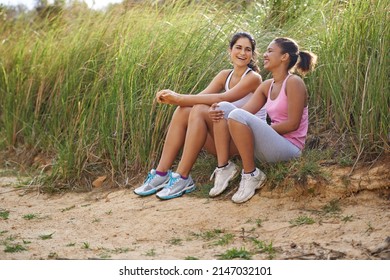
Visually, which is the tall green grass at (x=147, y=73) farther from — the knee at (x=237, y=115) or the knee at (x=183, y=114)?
the knee at (x=237, y=115)

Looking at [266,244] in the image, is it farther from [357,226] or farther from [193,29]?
[193,29]

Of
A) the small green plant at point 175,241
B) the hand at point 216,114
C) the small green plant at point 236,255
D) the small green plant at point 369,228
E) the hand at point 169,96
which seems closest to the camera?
the small green plant at point 236,255

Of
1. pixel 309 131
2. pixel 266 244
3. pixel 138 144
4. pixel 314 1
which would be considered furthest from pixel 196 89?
pixel 266 244

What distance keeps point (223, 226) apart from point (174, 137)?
93cm

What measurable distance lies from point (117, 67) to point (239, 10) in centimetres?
135

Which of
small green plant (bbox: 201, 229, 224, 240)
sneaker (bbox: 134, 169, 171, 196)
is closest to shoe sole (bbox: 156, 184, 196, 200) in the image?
sneaker (bbox: 134, 169, 171, 196)

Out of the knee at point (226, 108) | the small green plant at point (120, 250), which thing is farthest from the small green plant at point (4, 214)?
the knee at point (226, 108)

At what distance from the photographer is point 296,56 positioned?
195 inches

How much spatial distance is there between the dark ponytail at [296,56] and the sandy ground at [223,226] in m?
0.82

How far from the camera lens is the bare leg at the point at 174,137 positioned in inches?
201

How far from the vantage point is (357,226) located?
414cm

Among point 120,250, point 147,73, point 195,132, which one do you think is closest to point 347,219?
point 195,132

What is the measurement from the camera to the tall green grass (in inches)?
195
